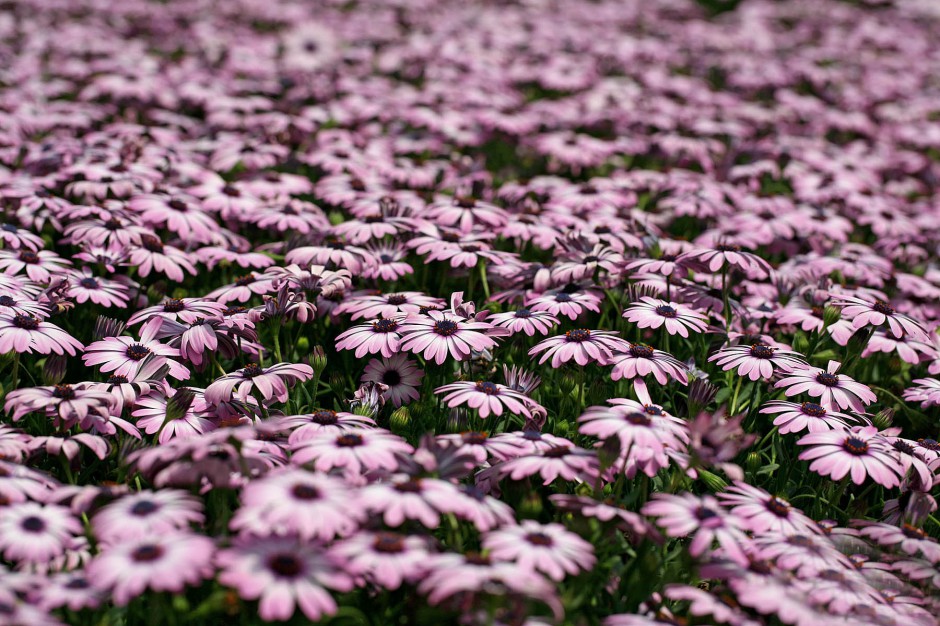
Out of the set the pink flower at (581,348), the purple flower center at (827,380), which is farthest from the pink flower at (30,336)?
the purple flower center at (827,380)

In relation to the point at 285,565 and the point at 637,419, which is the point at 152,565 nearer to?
the point at 285,565

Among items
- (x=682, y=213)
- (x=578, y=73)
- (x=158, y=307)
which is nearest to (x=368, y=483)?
(x=158, y=307)

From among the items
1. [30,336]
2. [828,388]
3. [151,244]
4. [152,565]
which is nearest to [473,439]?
[152,565]

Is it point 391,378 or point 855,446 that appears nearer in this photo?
point 855,446

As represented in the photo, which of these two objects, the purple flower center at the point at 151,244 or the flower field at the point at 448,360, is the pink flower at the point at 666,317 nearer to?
the flower field at the point at 448,360

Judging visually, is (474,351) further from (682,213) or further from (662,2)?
(662,2)

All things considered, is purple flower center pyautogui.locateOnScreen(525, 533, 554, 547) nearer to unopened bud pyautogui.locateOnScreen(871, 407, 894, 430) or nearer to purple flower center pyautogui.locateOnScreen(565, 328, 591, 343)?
purple flower center pyautogui.locateOnScreen(565, 328, 591, 343)
